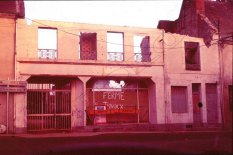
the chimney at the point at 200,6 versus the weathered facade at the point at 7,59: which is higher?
the chimney at the point at 200,6

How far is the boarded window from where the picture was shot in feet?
80.4

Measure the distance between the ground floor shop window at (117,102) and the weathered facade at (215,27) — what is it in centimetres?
547

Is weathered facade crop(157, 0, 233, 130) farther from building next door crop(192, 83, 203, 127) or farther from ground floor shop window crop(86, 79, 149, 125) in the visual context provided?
ground floor shop window crop(86, 79, 149, 125)

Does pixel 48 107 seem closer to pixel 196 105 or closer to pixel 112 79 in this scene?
pixel 112 79

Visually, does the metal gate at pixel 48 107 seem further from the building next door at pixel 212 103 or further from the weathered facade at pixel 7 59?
the building next door at pixel 212 103

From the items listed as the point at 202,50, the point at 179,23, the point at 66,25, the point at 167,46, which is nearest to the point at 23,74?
the point at 66,25

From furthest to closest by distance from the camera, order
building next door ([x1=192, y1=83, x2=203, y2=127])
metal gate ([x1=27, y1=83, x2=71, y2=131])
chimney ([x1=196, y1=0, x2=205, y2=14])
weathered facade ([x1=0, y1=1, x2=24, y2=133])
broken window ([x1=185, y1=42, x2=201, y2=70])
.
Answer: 1. chimney ([x1=196, y1=0, x2=205, y2=14])
2. broken window ([x1=185, y1=42, x2=201, y2=70])
3. building next door ([x1=192, y1=83, x2=203, y2=127])
4. metal gate ([x1=27, y1=83, x2=71, y2=131])
5. weathered facade ([x1=0, y1=1, x2=24, y2=133])

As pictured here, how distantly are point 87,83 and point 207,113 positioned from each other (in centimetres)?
833

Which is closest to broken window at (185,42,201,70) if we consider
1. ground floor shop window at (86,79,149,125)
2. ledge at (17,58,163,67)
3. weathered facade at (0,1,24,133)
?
ledge at (17,58,163,67)

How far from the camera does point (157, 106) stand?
2388 centimetres

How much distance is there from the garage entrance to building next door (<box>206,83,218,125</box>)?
943 cm

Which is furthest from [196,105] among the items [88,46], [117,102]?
[88,46]

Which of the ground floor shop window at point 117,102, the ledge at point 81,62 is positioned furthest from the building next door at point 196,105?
the ledge at point 81,62

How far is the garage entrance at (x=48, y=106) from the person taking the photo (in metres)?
21.8
